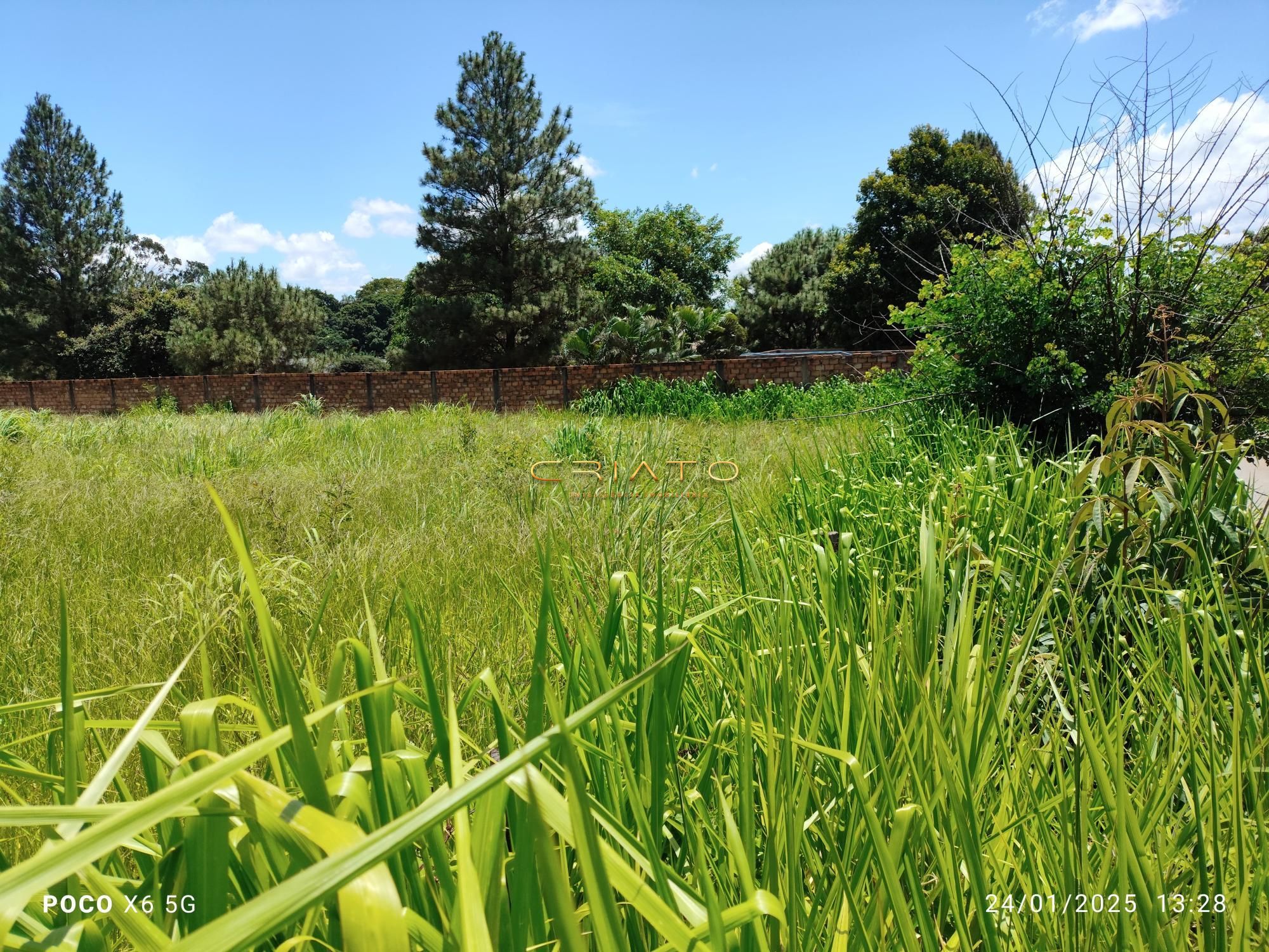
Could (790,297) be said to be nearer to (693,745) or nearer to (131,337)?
(131,337)

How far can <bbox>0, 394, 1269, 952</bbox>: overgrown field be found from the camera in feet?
1.57

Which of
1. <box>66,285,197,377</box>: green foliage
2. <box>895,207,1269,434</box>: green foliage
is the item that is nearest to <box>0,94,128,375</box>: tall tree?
<box>66,285,197,377</box>: green foliage

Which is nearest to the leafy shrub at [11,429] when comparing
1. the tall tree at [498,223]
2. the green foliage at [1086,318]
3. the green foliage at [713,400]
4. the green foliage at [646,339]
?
the green foliage at [713,400]

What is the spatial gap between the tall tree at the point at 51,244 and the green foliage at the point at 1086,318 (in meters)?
39.5

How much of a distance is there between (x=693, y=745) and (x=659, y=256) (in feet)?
107

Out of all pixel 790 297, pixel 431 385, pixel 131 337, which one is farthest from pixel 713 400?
pixel 131 337

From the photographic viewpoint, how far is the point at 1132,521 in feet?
6.42

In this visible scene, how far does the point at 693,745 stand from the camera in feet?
4.87

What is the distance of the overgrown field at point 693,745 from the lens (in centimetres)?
48

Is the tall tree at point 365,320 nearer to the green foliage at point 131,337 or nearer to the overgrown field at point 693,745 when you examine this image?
the green foliage at point 131,337

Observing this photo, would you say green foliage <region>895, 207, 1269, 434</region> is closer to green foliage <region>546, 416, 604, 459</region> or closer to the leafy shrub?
green foliage <region>546, 416, 604, 459</region>

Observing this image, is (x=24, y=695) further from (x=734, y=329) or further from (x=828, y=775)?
(x=734, y=329)

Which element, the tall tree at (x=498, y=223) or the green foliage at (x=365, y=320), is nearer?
the tall tree at (x=498, y=223)

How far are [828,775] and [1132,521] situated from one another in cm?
145
